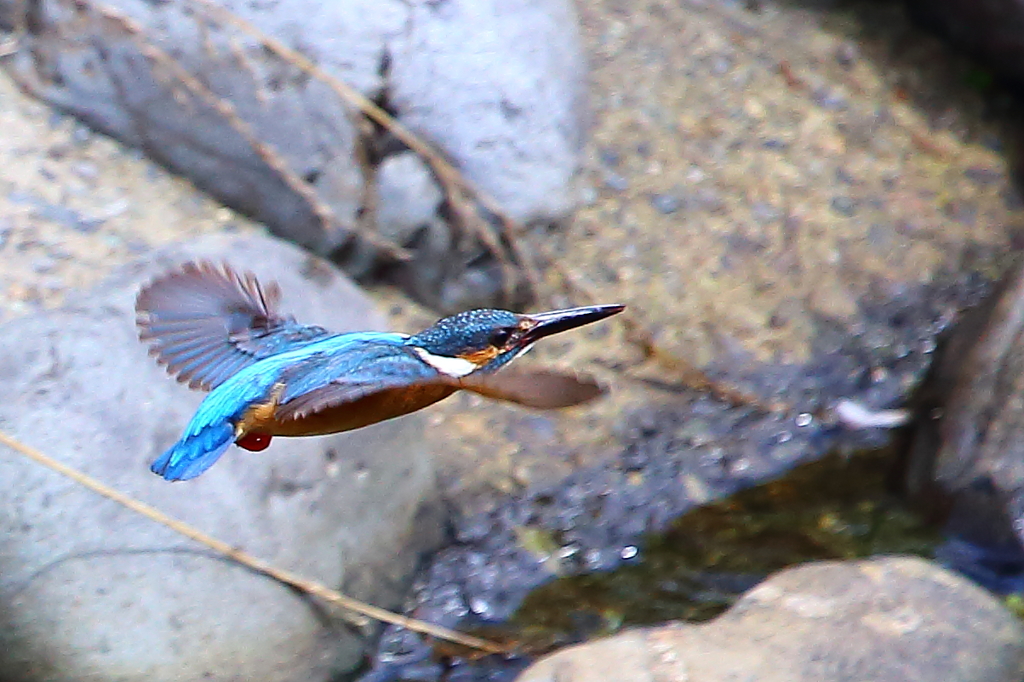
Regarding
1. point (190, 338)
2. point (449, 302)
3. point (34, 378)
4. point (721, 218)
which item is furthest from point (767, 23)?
point (190, 338)

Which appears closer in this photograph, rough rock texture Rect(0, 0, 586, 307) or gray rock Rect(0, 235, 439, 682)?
gray rock Rect(0, 235, 439, 682)

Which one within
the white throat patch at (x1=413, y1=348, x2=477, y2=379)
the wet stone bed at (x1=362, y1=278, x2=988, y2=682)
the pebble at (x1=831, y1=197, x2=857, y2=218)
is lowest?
the wet stone bed at (x1=362, y1=278, x2=988, y2=682)

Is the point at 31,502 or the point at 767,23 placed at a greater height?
the point at 767,23

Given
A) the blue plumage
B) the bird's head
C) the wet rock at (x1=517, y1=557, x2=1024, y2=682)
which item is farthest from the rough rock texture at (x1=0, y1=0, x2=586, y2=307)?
the bird's head

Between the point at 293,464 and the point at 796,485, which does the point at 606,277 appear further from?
Answer: the point at 293,464

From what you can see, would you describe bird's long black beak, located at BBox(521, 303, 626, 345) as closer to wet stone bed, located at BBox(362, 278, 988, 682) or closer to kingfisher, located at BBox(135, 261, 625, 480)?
kingfisher, located at BBox(135, 261, 625, 480)
